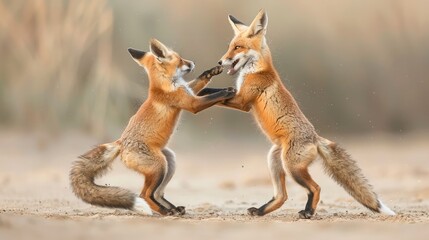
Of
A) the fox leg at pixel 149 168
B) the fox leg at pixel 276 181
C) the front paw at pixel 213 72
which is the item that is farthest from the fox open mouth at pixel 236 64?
the fox leg at pixel 149 168

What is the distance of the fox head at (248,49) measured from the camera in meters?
10.3

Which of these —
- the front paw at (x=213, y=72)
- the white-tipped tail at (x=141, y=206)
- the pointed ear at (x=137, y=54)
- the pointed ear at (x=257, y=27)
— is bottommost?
the white-tipped tail at (x=141, y=206)

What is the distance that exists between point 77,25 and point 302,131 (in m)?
11.3

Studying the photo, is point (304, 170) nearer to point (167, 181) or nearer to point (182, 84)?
point (167, 181)

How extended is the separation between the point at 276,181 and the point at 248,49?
1.63 metres

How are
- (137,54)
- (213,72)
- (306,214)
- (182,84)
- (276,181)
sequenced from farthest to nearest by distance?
(137,54), (213,72), (182,84), (276,181), (306,214)

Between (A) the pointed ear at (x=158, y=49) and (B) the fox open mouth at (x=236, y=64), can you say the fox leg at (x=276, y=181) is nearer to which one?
(B) the fox open mouth at (x=236, y=64)

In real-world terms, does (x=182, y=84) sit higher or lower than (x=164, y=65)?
lower

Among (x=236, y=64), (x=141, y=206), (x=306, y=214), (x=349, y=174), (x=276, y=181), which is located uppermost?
(x=236, y=64)

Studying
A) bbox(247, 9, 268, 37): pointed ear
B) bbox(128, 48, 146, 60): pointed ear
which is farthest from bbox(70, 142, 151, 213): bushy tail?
bbox(247, 9, 268, 37): pointed ear

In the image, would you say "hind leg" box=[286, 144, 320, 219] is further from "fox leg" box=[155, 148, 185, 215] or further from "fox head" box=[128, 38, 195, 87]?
"fox head" box=[128, 38, 195, 87]

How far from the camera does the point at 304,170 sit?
975 centimetres

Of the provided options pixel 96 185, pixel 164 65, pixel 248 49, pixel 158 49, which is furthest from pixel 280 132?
pixel 96 185

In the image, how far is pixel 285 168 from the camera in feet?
32.0
